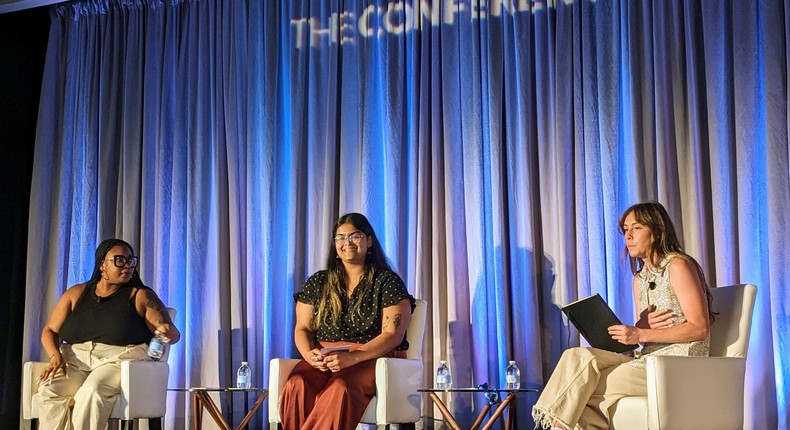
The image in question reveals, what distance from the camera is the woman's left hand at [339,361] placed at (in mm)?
4320

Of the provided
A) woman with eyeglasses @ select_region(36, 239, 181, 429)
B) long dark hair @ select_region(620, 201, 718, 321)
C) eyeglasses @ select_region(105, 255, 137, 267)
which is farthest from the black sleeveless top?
long dark hair @ select_region(620, 201, 718, 321)

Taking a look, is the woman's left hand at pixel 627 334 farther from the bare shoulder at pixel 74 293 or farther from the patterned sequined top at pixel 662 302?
the bare shoulder at pixel 74 293

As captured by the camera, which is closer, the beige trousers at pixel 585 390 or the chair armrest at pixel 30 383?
the beige trousers at pixel 585 390

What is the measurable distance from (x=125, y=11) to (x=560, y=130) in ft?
9.36

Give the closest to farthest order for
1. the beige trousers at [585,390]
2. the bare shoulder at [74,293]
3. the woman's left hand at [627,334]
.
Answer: the beige trousers at [585,390] → the woman's left hand at [627,334] → the bare shoulder at [74,293]

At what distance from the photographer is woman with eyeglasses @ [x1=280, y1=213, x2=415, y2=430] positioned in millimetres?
4199

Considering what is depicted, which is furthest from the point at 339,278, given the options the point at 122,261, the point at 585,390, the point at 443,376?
the point at 585,390

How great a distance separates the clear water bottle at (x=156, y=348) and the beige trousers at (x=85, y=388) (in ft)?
0.27

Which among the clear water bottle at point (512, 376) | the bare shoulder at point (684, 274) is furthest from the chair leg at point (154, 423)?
the bare shoulder at point (684, 274)

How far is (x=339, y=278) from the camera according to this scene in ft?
15.8

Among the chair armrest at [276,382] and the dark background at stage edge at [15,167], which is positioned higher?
the dark background at stage edge at [15,167]

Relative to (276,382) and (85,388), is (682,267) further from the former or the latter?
(85,388)

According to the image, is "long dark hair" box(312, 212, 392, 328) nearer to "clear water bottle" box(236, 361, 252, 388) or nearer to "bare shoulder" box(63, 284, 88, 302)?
"clear water bottle" box(236, 361, 252, 388)

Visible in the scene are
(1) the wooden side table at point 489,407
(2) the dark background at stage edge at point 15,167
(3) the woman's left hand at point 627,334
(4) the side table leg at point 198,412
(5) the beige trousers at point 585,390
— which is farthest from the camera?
(2) the dark background at stage edge at point 15,167
